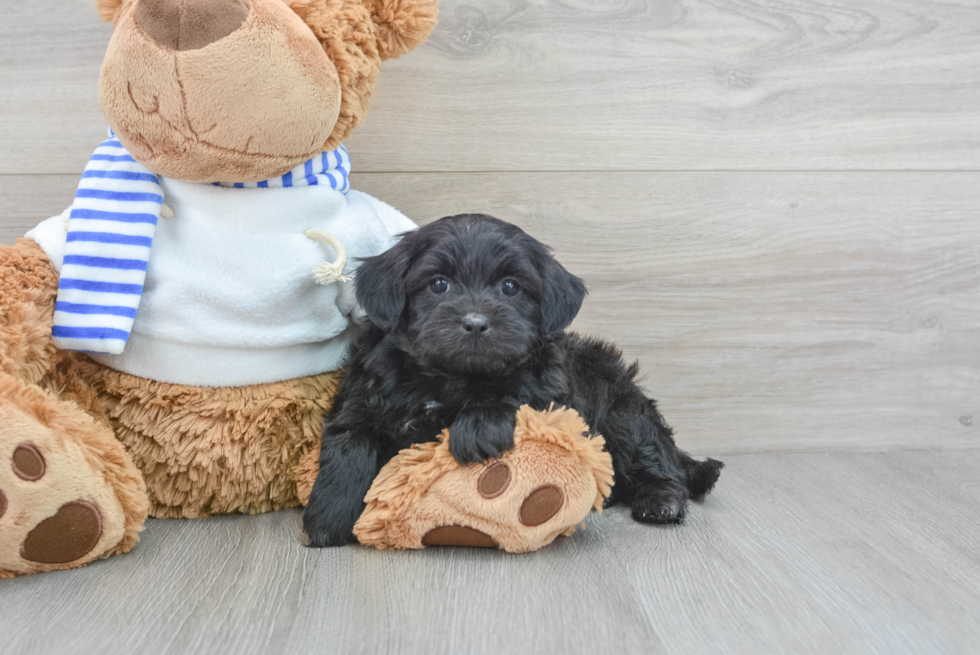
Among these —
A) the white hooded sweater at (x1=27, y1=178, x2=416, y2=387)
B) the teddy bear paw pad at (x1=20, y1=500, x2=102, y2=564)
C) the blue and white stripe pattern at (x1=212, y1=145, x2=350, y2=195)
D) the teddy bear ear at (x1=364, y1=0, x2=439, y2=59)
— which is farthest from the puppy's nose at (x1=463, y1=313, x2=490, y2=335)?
the teddy bear paw pad at (x1=20, y1=500, x2=102, y2=564)

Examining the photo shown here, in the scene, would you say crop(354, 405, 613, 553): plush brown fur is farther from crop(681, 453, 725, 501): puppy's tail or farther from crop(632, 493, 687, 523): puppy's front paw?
crop(681, 453, 725, 501): puppy's tail

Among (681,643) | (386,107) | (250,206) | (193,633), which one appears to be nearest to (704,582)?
(681,643)

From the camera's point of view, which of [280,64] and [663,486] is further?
[663,486]

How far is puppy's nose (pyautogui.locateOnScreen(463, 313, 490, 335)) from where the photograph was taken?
1.39m

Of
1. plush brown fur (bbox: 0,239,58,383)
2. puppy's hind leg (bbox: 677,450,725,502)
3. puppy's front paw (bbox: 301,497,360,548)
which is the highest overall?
plush brown fur (bbox: 0,239,58,383)

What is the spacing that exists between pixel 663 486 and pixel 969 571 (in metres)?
0.60

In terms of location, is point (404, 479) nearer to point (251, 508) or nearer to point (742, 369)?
point (251, 508)

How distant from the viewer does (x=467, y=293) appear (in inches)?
58.6

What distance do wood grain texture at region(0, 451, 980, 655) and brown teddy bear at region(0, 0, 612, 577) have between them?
0.25ft

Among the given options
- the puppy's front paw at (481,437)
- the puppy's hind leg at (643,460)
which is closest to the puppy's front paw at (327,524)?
the puppy's front paw at (481,437)

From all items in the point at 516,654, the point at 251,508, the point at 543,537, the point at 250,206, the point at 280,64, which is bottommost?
the point at 251,508

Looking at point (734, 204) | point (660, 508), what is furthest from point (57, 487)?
point (734, 204)

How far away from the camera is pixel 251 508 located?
1.70 m

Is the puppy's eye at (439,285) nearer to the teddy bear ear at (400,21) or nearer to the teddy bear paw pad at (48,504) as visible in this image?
the teddy bear ear at (400,21)
